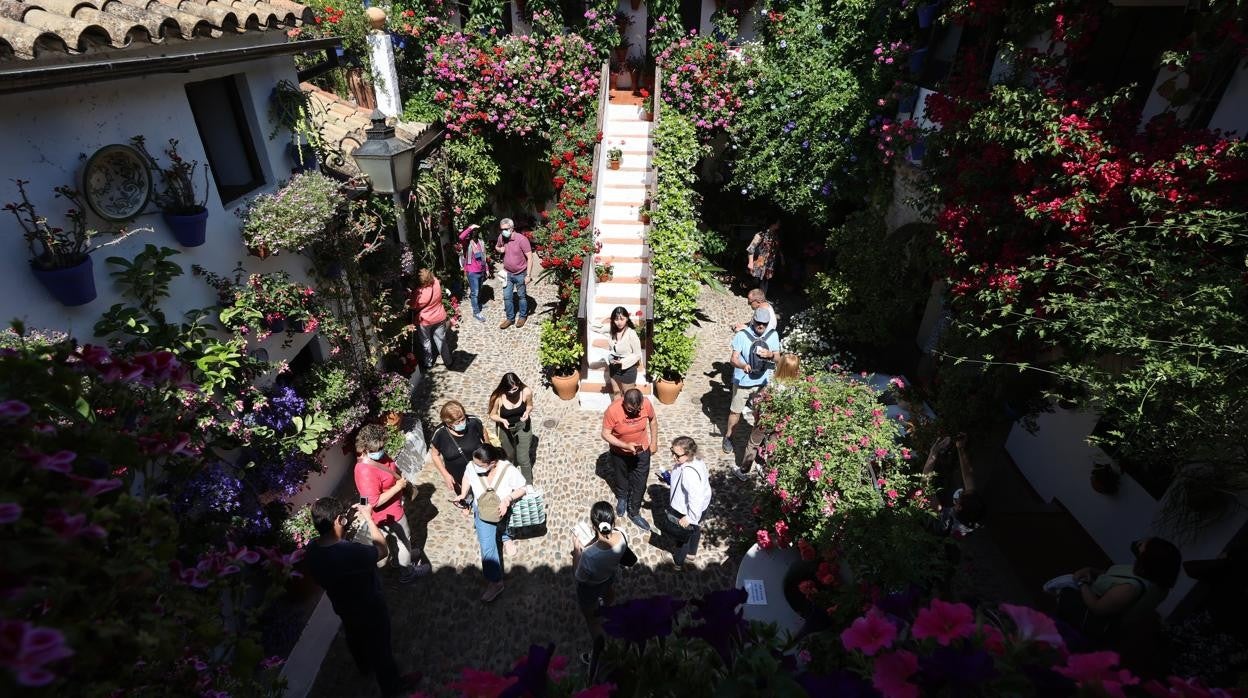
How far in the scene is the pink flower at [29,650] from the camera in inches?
36.2

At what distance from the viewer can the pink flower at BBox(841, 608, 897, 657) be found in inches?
53.7

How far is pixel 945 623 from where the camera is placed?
4.49 ft

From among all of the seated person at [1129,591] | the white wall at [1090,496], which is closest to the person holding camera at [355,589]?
the seated person at [1129,591]

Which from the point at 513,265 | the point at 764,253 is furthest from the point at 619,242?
the point at 764,253

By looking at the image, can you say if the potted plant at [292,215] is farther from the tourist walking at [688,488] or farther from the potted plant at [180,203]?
the tourist walking at [688,488]

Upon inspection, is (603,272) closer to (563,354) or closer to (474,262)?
(563,354)

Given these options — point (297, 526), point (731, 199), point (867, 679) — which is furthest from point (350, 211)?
point (731, 199)

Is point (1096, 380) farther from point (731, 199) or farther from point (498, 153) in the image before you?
point (498, 153)

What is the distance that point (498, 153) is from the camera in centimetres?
1326

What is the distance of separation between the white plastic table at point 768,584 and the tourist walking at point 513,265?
6.67 m

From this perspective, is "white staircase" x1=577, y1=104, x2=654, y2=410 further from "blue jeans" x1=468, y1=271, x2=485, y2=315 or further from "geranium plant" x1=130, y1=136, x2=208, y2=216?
"geranium plant" x1=130, y1=136, x2=208, y2=216

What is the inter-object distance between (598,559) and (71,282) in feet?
12.7

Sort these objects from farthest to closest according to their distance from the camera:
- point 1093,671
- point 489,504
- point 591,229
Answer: point 591,229, point 489,504, point 1093,671

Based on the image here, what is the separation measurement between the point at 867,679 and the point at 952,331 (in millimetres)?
6075
